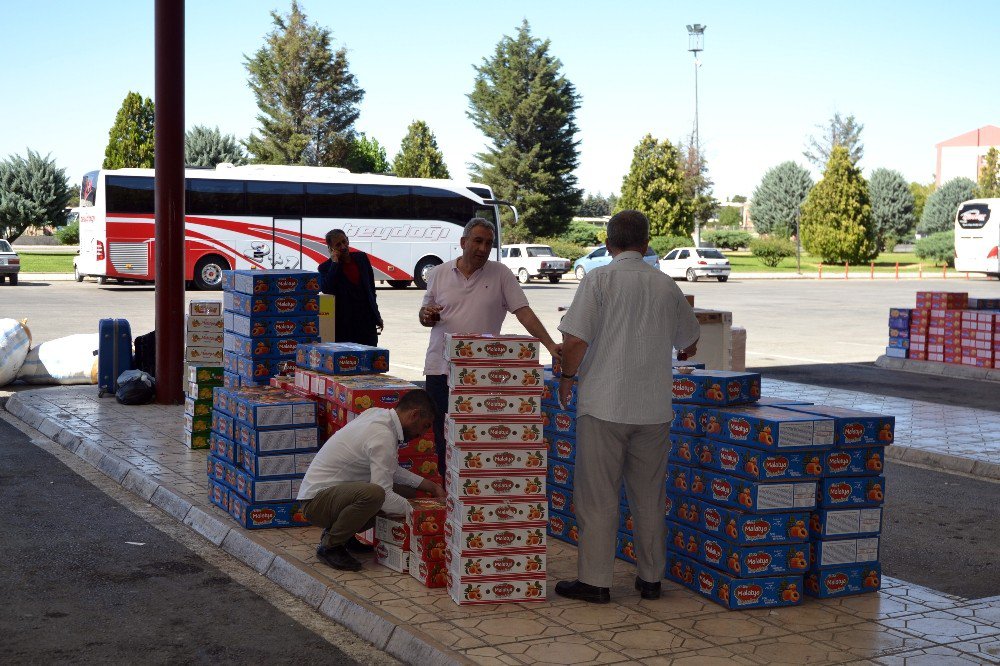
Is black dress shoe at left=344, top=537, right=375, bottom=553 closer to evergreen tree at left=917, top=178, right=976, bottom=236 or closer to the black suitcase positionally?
the black suitcase

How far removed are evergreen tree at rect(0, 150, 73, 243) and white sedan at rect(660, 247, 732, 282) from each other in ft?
124

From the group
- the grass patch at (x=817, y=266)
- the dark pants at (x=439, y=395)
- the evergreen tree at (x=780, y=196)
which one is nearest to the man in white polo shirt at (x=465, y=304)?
the dark pants at (x=439, y=395)

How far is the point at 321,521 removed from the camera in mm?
6492

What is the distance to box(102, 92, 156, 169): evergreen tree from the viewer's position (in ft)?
222

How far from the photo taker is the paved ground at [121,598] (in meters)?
5.46

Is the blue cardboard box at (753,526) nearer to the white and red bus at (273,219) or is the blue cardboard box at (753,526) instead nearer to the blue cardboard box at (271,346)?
the blue cardboard box at (271,346)

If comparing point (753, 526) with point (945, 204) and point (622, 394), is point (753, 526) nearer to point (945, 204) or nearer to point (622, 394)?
point (622, 394)

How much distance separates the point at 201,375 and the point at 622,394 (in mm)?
5166

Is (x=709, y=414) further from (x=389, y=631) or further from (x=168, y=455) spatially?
(x=168, y=455)

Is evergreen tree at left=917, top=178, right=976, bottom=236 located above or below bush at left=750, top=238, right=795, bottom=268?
above

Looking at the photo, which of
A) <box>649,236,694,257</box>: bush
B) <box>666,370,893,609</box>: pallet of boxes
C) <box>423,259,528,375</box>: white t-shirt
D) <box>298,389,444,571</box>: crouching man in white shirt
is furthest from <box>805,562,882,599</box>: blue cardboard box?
<box>649,236,694,257</box>: bush

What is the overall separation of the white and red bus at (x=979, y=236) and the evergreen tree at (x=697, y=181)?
18157 mm

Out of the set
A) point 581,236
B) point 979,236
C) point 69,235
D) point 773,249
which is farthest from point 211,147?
point 979,236

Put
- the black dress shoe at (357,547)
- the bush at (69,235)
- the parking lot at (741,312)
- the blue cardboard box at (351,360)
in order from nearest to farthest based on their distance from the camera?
the black dress shoe at (357,547)
the blue cardboard box at (351,360)
the parking lot at (741,312)
the bush at (69,235)
